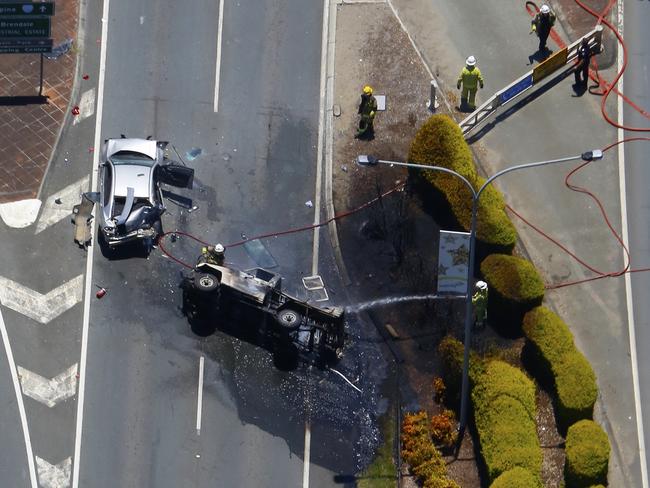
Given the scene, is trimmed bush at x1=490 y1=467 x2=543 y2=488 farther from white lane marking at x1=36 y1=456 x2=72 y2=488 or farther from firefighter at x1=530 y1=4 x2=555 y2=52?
firefighter at x1=530 y1=4 x2=555 y2=52

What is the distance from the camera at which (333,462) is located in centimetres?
4994

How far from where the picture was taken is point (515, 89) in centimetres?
5506

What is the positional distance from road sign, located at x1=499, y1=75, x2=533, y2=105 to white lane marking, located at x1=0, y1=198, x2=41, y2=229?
15.7 meters

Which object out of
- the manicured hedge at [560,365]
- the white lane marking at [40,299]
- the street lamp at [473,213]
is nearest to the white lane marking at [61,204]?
the white lane marking at [40,299]

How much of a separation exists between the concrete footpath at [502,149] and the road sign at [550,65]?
56cm

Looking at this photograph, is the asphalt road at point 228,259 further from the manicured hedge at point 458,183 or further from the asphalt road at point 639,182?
the asphalt road at point 639,182

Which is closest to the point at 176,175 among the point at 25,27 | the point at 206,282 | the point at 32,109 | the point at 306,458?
the point at 206,282

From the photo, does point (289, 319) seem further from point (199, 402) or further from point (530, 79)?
point (530, 79)

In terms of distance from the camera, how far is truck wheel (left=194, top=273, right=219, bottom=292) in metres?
50.6

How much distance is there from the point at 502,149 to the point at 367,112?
15.3 feet

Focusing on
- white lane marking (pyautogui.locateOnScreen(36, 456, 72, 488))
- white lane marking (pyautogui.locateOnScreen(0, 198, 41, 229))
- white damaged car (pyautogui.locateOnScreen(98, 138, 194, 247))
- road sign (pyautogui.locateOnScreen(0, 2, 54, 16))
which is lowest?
white lane marking (pyautogui.locateOnScreen(36, 456, 72, 488))

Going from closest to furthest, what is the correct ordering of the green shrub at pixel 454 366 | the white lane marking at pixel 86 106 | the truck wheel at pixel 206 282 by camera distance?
1. the green shrub at pixel 454 366
2. the truck wheel at pixel 206 282
3. the white lane marking at pixel 86 106

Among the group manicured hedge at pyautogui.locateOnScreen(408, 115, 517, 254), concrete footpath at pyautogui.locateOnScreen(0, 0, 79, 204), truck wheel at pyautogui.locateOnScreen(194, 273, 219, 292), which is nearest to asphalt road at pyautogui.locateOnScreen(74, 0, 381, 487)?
concrete footpath at pyautogui.locateOnScreen(0, 0, 79, 204)

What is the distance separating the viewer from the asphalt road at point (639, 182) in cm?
5103
